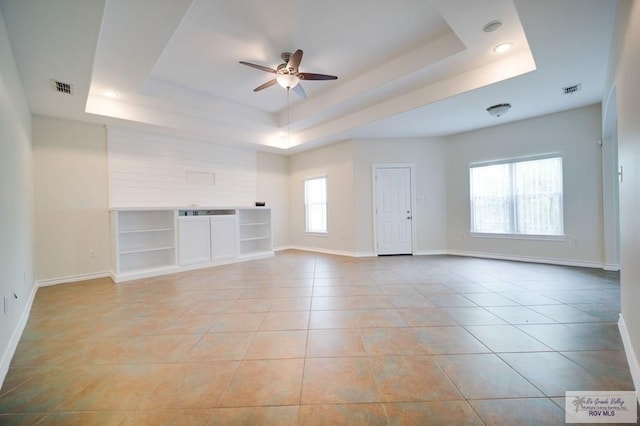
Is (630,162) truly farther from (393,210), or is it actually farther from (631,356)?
(393,210)

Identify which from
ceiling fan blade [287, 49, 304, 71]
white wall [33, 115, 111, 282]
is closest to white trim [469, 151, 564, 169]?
ceiling fan blade [287, 49, 304, 71]

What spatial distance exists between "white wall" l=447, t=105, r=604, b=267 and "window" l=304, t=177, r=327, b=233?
3433 mm

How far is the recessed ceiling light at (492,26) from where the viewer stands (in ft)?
9.14

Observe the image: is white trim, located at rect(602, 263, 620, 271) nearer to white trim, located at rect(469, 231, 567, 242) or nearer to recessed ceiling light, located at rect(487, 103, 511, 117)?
white trim, located at rect(469, 231, 567, 242)

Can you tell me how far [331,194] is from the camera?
22.3 feet

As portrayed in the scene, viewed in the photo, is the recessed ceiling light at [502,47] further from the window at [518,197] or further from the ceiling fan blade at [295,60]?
the window at [518,197]

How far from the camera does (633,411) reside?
1400 mm

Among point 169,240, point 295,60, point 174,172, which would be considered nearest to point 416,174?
point 295,60

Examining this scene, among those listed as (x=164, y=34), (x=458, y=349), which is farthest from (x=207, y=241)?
(x=458, y=349)

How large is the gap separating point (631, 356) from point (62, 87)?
6.24 m

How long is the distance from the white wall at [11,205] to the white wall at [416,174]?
539cm

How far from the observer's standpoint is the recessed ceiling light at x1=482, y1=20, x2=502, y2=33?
9.14 ft

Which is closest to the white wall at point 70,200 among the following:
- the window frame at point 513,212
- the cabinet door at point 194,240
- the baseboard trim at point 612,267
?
the cabinet door at point 194,240

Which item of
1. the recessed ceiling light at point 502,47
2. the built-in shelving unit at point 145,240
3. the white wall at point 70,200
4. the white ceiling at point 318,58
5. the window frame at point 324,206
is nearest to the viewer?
the white ceiling at point 318,58
